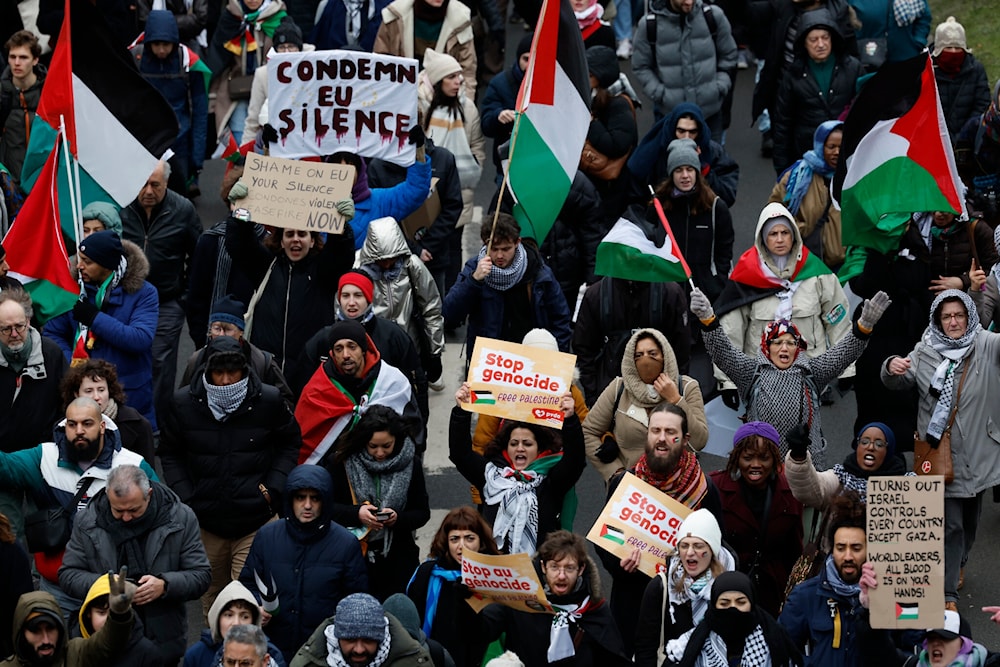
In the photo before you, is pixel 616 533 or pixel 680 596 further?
pixel 616 533

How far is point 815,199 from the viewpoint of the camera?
13562mm

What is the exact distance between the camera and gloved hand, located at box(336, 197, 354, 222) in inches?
456

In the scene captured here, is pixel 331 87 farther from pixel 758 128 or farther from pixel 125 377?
pixel 758 128

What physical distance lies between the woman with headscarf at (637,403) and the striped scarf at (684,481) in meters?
0.72

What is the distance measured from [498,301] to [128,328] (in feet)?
6.89

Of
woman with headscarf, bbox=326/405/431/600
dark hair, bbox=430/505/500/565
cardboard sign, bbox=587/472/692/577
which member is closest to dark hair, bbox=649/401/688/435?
cardboard sign, bbox=587/472/692/577

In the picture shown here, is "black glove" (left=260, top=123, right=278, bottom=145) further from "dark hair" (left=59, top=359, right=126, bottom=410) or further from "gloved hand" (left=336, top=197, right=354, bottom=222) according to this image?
"dark hair" (left=59, top=359, right=126, bottom=410)

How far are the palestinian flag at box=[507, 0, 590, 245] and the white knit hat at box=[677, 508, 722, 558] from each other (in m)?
2.81

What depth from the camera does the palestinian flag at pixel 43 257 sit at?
11.2 metres

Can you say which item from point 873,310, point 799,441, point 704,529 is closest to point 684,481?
point 799,441

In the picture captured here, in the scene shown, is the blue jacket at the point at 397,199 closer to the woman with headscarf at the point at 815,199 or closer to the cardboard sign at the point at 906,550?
the woman with headscarf at the point at 815,199

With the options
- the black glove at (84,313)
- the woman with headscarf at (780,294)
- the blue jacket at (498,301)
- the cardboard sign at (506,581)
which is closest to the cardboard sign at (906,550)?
the cardboard sign at (506,581)

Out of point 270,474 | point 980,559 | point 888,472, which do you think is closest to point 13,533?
point 270,474

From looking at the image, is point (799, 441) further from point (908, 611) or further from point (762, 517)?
point (908, 611)
